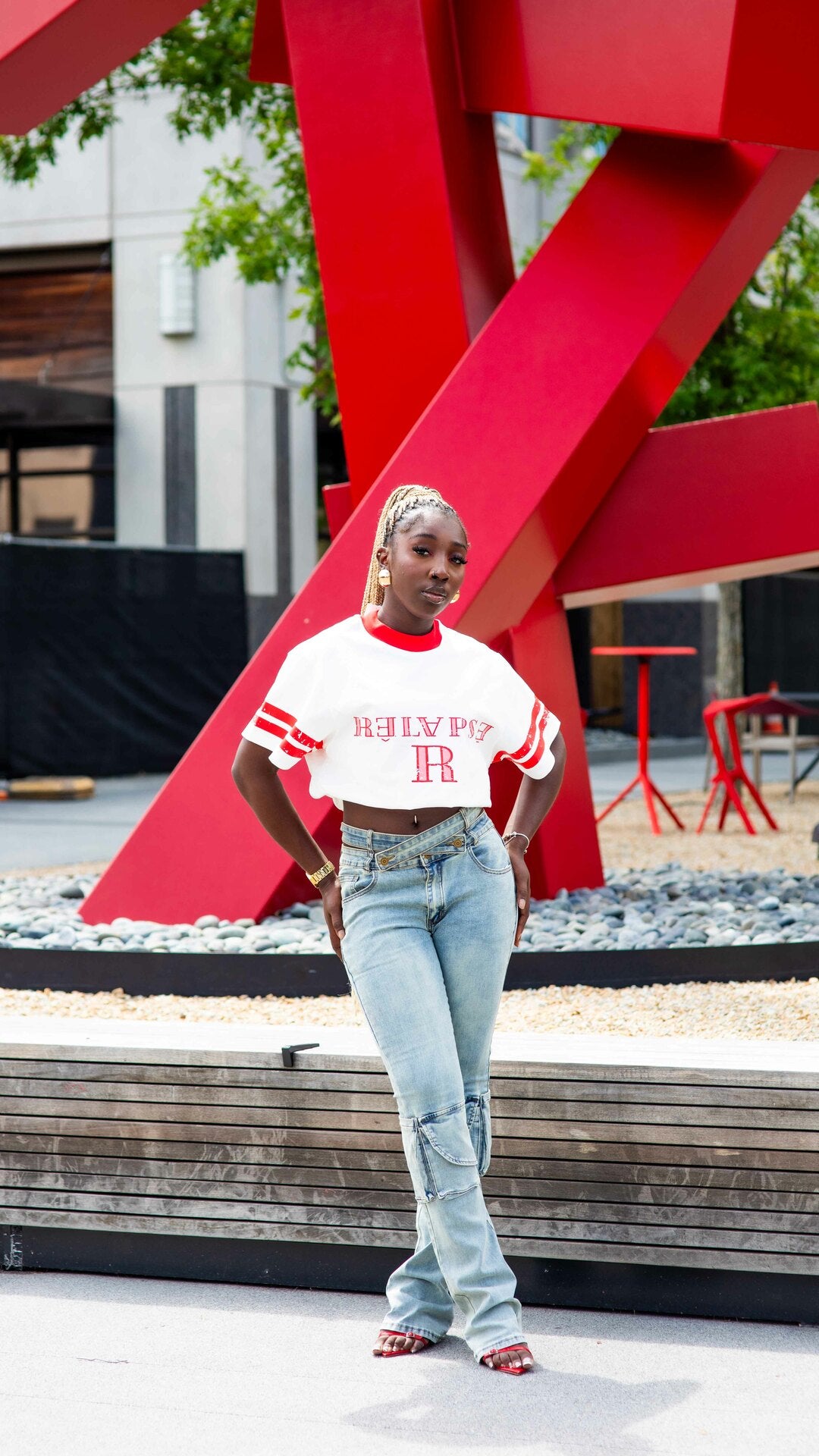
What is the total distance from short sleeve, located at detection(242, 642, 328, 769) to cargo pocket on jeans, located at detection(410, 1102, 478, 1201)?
741mm

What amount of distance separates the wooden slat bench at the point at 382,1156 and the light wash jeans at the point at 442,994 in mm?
390

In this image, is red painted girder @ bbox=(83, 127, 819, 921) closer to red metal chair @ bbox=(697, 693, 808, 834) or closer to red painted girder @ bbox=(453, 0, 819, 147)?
red painted girder @ bbox=(453, 0, 819, 147)

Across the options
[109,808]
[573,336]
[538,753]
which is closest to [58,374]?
[109,808]

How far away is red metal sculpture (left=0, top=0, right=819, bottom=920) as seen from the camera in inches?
258

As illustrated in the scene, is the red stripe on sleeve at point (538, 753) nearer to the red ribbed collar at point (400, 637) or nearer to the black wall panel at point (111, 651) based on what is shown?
the red ribbed collar at point (400, 637)

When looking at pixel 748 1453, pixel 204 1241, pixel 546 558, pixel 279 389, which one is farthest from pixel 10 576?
Answer: pixel 748 1453

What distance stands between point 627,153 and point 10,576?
10.4 m

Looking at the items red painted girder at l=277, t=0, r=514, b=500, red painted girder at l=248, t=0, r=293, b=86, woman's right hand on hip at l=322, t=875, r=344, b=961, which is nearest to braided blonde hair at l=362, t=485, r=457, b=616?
woman's right hand on hip at l=322, t=875, r=344, b=961

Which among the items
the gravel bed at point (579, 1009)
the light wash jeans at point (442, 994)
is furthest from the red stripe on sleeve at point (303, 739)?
the gravel bed at point (579, 1009)

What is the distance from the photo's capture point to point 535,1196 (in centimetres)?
377

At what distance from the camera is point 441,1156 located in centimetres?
330

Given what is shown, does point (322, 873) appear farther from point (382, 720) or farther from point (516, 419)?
point (516, 419)

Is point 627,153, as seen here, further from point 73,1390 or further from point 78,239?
point 78,239

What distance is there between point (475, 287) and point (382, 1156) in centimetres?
433
